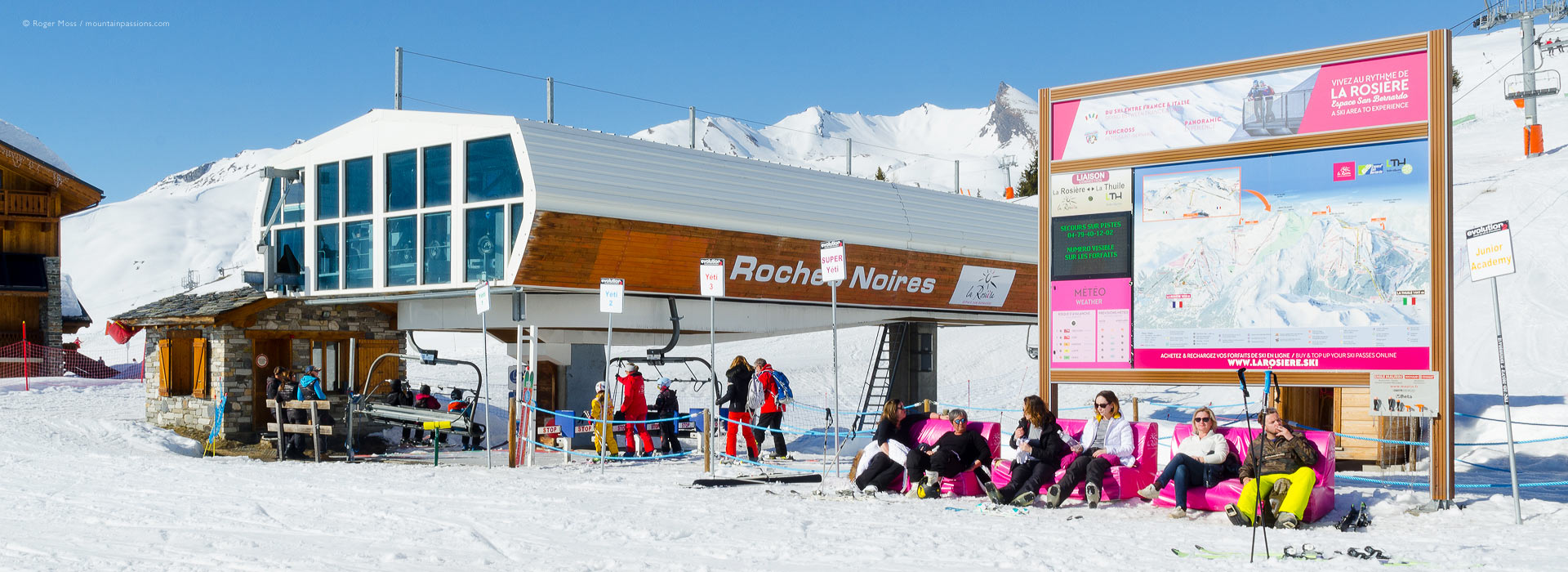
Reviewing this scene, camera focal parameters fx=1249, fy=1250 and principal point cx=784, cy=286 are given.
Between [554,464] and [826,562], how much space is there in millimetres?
8461

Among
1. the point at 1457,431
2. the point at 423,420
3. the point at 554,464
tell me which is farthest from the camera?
the point at 423,420

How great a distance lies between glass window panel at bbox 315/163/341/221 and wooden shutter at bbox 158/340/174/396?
14.1ft

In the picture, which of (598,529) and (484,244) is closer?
(598,529)

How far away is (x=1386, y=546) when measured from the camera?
7867 mm

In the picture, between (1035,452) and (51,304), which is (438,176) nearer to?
(1035,452)

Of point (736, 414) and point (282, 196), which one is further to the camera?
point (282, 196)

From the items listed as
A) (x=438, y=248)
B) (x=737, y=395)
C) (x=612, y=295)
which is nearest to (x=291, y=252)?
(x=438, y=248)

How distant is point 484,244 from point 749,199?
170 inches

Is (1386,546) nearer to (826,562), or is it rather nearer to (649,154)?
(826,562)

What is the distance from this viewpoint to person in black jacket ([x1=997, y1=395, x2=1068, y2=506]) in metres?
10.2

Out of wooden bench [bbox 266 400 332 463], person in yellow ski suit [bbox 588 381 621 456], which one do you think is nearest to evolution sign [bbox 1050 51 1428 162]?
person in yellow ski suit [bbox 588 381 621 456]

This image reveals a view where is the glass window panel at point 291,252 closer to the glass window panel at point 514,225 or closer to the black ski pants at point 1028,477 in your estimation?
the glass window panel at point 514,225

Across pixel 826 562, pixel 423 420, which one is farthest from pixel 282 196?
pixel 826 562

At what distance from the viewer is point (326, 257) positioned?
19016mm
